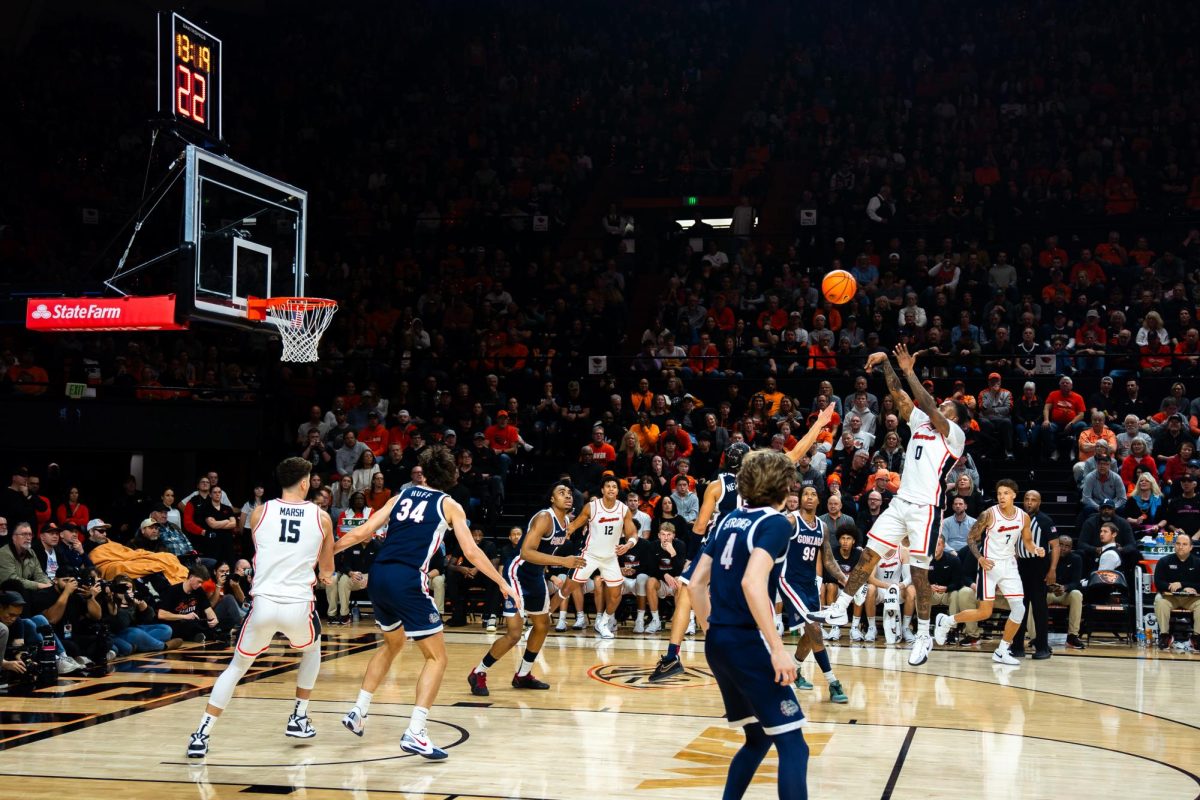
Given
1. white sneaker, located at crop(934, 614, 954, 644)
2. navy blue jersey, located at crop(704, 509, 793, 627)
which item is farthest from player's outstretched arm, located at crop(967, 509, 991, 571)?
navy blue jersey, located at crop(704, 509, 793, 627)

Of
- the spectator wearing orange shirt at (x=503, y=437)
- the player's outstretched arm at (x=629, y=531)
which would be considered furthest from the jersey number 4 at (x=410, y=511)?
the spectator wearing orange shirt at (x=503, y=437)

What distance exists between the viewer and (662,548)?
14.6 m

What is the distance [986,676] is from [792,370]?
7.33 m

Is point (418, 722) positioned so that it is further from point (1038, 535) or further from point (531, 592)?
point (1038, 535)

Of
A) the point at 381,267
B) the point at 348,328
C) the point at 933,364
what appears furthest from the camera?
the point at 381,267

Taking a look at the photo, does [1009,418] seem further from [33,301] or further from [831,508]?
[33,301]

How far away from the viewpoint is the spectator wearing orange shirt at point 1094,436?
1521cm

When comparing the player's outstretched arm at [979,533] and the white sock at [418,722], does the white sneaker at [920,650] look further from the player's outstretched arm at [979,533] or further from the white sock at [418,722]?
the white sock at [418,722]

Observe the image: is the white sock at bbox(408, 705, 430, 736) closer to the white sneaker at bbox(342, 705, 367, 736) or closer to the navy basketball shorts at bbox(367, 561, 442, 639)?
the navy basketball shorts at bbox(367, 561, 442, 639)

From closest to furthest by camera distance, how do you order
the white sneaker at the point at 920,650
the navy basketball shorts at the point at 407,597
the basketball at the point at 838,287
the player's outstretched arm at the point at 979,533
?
the navy basketball shorts at the point at 407,597
the white sneaker at the point at 920,650
the player's outstretched arm at the point at 979,533
the basketball at the point at 838,287

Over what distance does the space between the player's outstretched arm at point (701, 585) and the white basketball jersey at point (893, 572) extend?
8719mm

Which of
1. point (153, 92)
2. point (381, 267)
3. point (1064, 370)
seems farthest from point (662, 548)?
Answer: point (153, 92)

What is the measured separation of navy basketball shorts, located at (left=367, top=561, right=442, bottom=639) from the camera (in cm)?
738

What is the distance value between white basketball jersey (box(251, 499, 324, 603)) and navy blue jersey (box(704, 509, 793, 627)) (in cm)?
301
